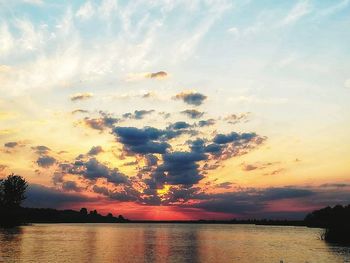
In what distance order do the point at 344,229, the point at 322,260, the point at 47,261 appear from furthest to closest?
the point at 344,229
the point at 322,260
the point at 47,261

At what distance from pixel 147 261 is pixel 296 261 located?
32.2 metres

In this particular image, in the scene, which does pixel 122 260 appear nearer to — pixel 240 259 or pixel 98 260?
pixel 98 260

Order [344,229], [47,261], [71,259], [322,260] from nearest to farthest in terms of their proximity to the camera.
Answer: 1. [47,261]
2. [71,259]
3. [322,260]
4. [344,229]

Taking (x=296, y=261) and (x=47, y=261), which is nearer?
(x=47, y=261)

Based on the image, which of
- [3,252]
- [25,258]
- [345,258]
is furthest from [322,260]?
[3,252]

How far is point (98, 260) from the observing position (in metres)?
77.6

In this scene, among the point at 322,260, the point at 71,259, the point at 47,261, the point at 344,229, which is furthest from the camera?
the point at 344,229

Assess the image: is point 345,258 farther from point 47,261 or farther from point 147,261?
point 47,261

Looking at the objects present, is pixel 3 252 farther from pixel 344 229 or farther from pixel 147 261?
pixel 344 229

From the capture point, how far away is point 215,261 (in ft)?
262

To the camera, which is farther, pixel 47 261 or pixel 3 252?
pixel 3 252

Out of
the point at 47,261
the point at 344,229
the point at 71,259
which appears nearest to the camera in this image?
the point at 47,261

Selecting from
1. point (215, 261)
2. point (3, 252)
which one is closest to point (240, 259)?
point (215, 261)

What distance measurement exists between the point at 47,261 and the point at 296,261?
167 feet
